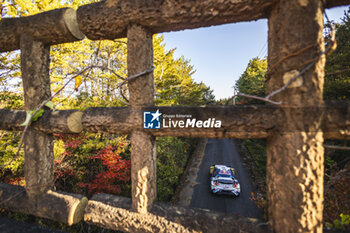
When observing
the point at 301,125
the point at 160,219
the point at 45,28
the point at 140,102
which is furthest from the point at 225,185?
the point at 45,28

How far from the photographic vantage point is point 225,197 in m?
8.10

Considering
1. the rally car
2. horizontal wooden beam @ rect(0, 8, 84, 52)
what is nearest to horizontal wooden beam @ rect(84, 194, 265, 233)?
horizontal wooden beam @ rect(0, 8, 84, 52)

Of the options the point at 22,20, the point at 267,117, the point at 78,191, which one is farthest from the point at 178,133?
A: the point at 78,191

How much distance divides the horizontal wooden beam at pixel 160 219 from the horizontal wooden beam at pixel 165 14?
235 cm

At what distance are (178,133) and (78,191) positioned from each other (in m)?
6.34

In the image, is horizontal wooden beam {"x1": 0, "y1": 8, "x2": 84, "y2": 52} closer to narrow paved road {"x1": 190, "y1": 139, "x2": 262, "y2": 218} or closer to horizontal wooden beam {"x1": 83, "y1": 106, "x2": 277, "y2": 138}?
horizontal wooden beam {"x1": 83, "y1": 106, "x2": 277, "y2": 138}

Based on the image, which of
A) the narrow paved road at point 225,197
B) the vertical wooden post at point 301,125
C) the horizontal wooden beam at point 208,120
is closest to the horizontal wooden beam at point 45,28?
the horizontal wooden beam at point 208,120

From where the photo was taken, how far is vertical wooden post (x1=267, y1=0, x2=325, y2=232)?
1426mm

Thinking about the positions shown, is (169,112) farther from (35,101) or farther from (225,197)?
(225,197)

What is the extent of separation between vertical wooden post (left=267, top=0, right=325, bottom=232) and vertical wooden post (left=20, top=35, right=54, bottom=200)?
3.27m

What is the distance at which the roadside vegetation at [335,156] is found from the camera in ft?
6.61

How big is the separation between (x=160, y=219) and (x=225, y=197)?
761 centimetres

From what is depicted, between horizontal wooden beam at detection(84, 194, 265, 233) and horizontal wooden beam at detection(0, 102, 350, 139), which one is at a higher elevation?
horizontal wooden beam at detection(0, 102, 350, 139)

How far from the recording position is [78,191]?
5891 mm
